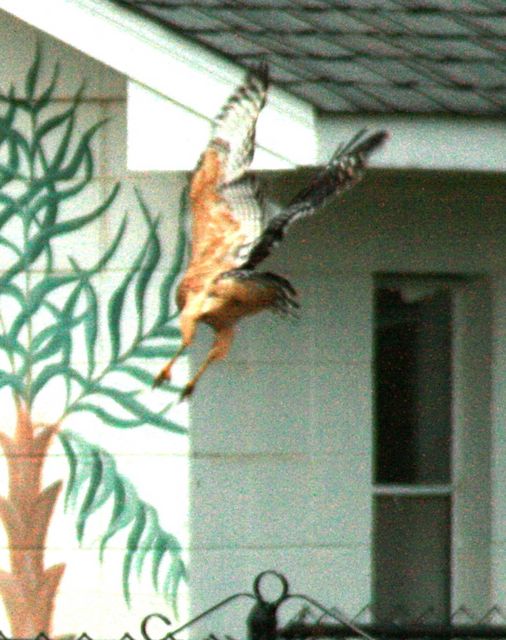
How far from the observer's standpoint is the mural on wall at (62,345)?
8523 mm

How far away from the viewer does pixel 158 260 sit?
8.55m

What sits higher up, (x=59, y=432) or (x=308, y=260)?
(x=308, y=260)

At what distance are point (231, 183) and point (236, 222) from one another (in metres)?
0.16

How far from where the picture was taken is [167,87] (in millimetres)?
7898

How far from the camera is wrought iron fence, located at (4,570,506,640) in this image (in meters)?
7.23

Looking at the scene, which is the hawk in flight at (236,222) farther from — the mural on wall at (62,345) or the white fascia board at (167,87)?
the mural on wall at (62,345)

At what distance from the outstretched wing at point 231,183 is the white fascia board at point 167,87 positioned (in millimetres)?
428

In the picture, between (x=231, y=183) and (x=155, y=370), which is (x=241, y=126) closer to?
(x=231, y=183)

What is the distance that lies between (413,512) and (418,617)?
37cm

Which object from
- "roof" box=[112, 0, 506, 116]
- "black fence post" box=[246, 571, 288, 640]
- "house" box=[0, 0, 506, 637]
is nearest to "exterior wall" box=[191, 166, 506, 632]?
"house" box=[0, 0, 506, 637]

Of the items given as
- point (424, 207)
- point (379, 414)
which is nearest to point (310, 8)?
point (424, 207)

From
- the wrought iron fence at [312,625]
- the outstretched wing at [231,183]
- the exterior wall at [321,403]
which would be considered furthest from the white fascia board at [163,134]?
the wrought iron fence at [312,625]

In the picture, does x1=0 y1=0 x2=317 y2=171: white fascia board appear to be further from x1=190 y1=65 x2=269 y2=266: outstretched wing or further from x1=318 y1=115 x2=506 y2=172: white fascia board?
x1=190 y1=65 x2=269 y2=266: outstretched wing

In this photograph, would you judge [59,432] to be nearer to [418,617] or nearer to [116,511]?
[116,511]
